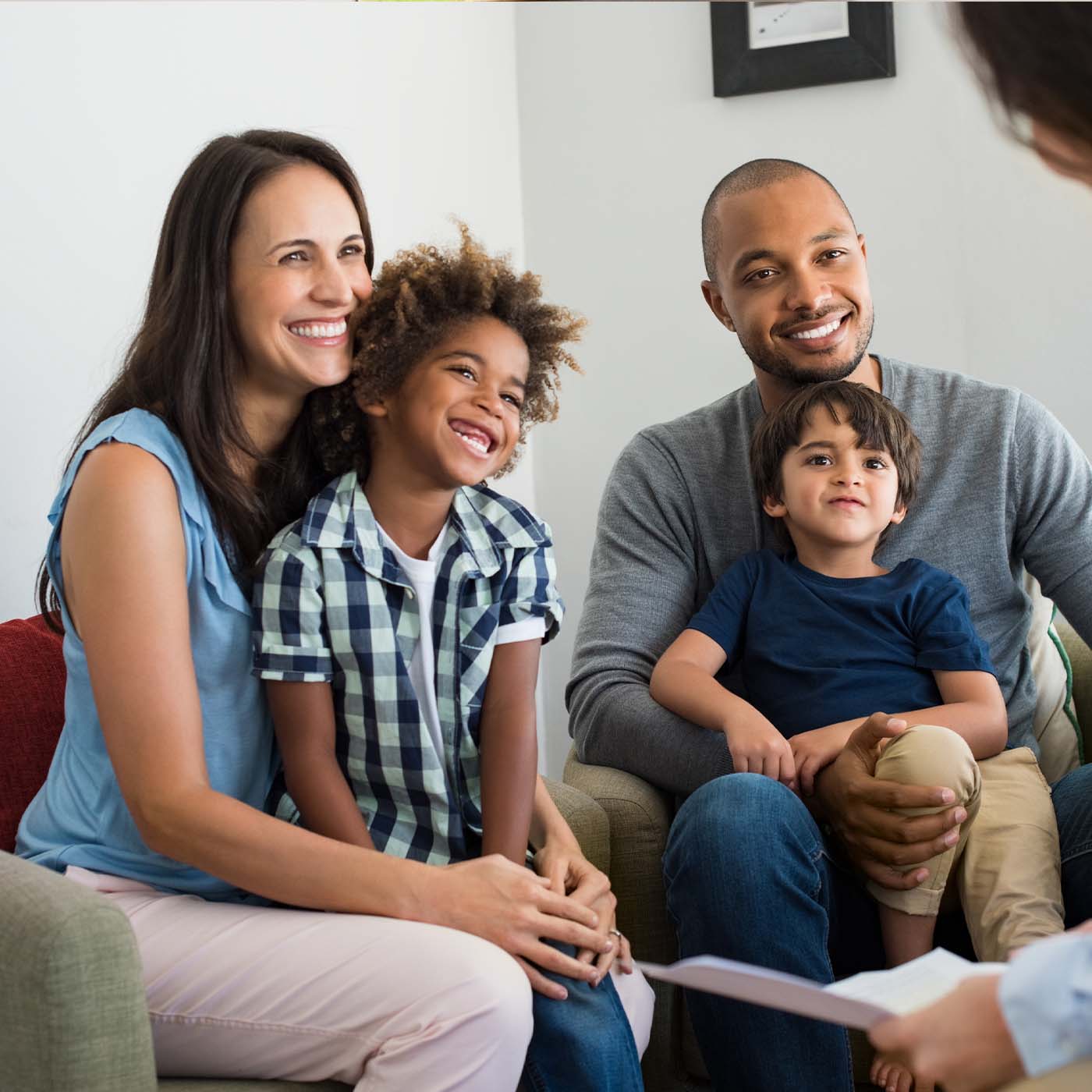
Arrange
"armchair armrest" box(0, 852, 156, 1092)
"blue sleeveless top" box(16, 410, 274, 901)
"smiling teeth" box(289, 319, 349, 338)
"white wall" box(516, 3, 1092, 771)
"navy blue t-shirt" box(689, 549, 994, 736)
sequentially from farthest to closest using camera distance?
"white wall" box(516, 3, 1092, 771)
"navy blue t-shirt" box(689, 549, 994, 736)
"smiling teeth" box(289, 319, 349, 338)
"blue sleeveless top" box(16, 410, 274, 901)
"armchair armrest" box(0, 852, 156, 1092)

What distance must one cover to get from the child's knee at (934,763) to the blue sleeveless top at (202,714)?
2.27ft

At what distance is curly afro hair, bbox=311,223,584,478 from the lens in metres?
1.43

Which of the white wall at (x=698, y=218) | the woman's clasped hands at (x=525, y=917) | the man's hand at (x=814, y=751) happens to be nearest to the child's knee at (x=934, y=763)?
the man's hand at (x=814, y=751)

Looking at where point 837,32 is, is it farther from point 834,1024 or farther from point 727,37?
point 834,1024

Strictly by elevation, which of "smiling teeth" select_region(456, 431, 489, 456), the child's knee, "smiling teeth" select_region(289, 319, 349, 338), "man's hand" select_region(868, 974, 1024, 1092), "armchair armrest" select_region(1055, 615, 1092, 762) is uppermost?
"smiling teeth" select_region(289, 319, 349, 338)

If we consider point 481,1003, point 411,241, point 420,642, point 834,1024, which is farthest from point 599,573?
point 411,241

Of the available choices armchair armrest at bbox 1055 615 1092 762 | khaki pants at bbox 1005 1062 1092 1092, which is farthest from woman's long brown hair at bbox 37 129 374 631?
armchair armrest at bbox 1055 615 1092 762

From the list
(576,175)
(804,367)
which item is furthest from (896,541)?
(576,175)

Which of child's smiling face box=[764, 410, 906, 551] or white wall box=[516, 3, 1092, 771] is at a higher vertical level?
white wall box=[516, 3, 1092, 771]

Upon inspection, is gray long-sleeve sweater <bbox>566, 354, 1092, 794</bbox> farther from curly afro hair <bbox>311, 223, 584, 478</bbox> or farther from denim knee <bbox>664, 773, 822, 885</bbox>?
curly afro hair <bbox>311, 223, 584, 478</bbox>

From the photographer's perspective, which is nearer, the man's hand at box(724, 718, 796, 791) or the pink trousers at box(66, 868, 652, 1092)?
the pink trousers at box(66, 868, 652, 1092)

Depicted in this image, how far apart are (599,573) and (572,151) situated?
1640 millimetres

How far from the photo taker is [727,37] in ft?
9.94

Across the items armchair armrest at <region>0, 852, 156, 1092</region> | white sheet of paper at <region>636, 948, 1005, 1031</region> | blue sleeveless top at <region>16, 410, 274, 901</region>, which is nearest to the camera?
white sheet of paper at <region>636, 948, 1005, 1031</region>
